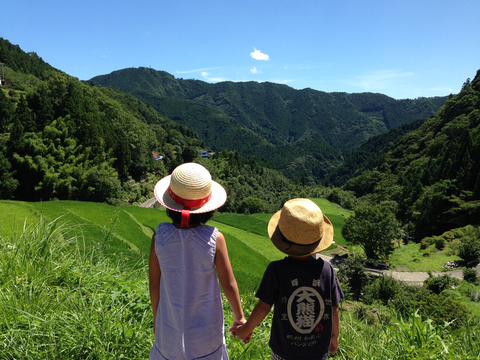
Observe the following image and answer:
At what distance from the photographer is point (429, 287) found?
2080 cm

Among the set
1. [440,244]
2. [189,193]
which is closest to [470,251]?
[440,244]

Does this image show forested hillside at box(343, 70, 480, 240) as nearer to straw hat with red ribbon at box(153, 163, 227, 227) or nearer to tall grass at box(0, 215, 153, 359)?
tall grass at box(0, 215, 153, 359)

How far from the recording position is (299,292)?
222 cm

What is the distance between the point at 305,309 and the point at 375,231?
34.3 meters

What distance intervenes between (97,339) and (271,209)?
6742 centimetres

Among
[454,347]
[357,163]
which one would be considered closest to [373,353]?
[454,347]

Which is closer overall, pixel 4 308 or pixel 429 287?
pixel 4 308

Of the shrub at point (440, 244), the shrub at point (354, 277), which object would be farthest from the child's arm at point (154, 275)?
the shrub at point (440, 244)

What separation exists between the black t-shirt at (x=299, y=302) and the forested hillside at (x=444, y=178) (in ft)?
151

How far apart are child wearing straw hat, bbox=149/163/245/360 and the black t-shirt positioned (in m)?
0.40

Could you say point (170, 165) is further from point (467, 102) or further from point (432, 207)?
point (467, 102)

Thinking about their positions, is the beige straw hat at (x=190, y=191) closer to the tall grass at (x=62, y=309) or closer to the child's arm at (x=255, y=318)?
the child's arm at (x=255, y=318)

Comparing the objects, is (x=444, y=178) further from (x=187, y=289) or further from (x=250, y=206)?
(x=187, y=289)

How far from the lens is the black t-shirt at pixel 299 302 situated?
7.31 ft
